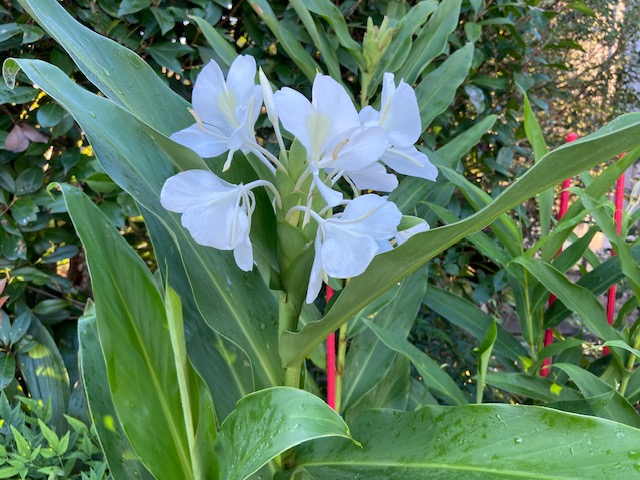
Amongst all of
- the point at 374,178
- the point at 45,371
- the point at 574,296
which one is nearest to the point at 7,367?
the point at 45,371

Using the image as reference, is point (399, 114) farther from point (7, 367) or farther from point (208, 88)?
point (7, 367)

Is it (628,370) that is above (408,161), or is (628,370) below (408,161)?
below

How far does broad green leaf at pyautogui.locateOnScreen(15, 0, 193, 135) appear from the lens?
1.46 feet

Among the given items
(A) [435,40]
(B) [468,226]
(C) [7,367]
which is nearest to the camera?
(B) [468,226]

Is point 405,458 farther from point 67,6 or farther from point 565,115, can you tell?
point 565,115

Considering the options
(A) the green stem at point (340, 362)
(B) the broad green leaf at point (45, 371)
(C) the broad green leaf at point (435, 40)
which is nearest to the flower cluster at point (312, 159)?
(A) the green stem at point (340, 362)

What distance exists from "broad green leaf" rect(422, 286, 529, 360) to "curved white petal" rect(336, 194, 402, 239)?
591 mm

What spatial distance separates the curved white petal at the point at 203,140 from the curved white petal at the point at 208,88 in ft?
0.06

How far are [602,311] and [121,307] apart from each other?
0.64 m

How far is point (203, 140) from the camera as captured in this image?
0.46 meters

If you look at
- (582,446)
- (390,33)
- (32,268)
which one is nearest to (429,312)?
(390,33)

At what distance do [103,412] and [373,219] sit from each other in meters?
0.33

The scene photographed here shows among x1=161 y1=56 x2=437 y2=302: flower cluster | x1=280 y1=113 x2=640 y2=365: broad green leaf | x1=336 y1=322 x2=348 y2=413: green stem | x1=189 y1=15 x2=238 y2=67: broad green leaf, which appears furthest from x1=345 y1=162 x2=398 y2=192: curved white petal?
x1=189 y1=15 x2=238 y2=67: broad green leaf

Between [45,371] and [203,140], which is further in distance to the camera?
[45,371]
